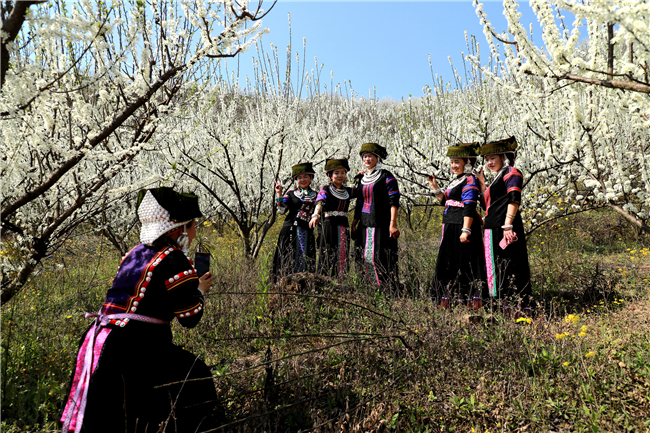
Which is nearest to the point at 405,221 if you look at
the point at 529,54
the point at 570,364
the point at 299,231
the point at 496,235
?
A: the point at 299,231

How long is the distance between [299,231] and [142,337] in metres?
3.32

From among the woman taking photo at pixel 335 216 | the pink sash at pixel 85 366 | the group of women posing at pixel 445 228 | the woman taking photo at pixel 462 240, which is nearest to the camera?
the pink sash at pixel 85 366

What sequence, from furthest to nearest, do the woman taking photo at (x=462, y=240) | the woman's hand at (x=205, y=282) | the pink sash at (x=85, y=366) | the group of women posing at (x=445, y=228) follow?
1. the woman taking photo at (x=462, y=240)
2. the group of women posing at (x=445, y=228)
3. the woman's hand at (x=205, y=282)
4. the pink sash at (x=85, y=366)

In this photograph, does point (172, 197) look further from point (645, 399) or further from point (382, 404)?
point (645, 399)

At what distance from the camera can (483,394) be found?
7.65 feet

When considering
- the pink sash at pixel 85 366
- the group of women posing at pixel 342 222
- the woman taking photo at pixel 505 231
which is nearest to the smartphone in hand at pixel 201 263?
the pink sash at pixel 85 366

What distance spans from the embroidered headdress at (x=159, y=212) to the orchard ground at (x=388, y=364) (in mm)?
583

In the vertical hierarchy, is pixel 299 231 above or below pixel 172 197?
below

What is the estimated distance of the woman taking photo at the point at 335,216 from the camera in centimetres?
487

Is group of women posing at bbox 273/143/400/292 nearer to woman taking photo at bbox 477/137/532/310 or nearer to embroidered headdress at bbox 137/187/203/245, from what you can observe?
woman taking photo at bbox 477/137/532/310

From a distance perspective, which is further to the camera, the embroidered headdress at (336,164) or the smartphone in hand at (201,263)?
the embroidered headdress at (336,164)

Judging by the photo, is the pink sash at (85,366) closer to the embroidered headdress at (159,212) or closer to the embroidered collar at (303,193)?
the embroidered headdress at (159,212)

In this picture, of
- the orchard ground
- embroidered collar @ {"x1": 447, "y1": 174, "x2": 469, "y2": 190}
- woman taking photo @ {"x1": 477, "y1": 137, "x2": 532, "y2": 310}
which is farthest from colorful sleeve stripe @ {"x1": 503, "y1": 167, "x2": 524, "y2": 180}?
the orchard ground

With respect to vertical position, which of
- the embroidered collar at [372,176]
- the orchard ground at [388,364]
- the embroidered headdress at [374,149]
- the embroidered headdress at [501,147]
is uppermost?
the embroidered headdress at [374,149]
